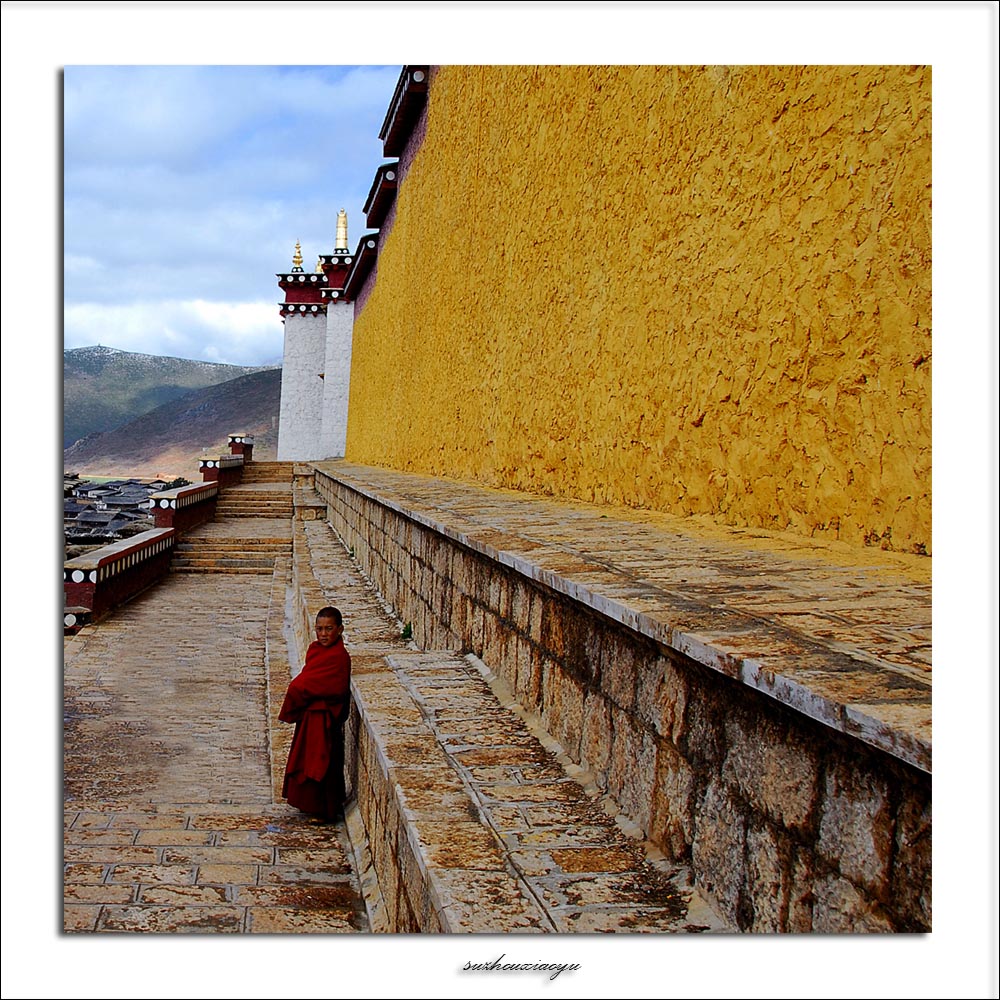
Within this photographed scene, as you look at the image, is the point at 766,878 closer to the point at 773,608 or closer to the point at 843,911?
the point at 843,911

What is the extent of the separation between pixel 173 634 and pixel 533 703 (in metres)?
7.70

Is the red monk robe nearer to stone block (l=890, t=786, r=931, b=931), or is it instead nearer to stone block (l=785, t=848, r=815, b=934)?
stone block (l=785, t=848, r=815, b=934)

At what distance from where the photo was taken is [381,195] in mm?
16375

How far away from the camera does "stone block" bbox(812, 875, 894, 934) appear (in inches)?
63.1

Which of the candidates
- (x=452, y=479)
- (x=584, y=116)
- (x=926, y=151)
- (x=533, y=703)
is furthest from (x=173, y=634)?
(x=926, y=151)

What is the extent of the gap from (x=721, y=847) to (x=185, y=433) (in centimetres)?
7088

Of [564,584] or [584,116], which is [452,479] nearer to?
[584,116]

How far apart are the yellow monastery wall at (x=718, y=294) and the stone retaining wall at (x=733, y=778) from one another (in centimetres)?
79

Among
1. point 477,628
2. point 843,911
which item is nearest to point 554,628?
point 477,628

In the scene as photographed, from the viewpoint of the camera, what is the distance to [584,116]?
568 cm

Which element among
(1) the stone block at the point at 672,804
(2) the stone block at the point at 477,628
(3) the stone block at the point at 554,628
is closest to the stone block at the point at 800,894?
(1) the stone block at the point at 672,804

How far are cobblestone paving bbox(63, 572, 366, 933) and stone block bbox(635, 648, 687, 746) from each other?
57.7 inches

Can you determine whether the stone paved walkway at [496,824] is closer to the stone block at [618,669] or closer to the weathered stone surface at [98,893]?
the stone block at [618,669]
